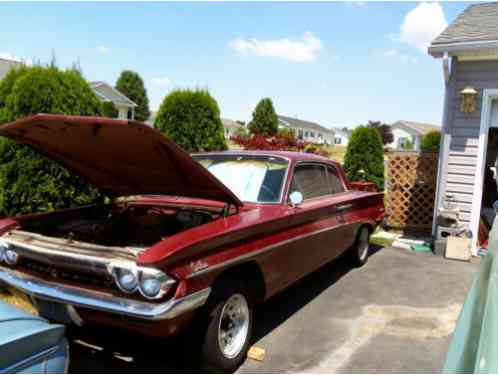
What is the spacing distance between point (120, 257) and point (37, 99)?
350cm

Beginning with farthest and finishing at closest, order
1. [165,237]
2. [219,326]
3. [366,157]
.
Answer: [366,157] < [165,237] < [219,326]

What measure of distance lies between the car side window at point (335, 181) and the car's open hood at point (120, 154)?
220 cm

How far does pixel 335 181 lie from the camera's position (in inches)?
222

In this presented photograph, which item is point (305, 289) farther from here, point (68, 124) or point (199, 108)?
point (199, 108)

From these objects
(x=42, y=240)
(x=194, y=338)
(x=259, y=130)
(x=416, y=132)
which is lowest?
(x=194, y=338)

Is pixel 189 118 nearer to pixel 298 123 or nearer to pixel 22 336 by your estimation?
pixel 22 336

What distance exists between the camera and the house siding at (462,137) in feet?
22.9

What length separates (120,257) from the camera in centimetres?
273

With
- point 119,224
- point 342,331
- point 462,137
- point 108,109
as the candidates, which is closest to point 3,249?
point 119,224

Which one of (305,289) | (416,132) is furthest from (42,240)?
(416,132)

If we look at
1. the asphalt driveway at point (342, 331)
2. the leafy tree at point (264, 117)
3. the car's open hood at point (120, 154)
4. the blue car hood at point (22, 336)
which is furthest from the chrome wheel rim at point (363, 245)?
the leafy tree at point (264, 117)

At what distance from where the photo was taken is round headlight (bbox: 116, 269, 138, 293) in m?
2.62

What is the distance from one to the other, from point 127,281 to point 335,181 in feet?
11.9

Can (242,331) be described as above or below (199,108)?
below
